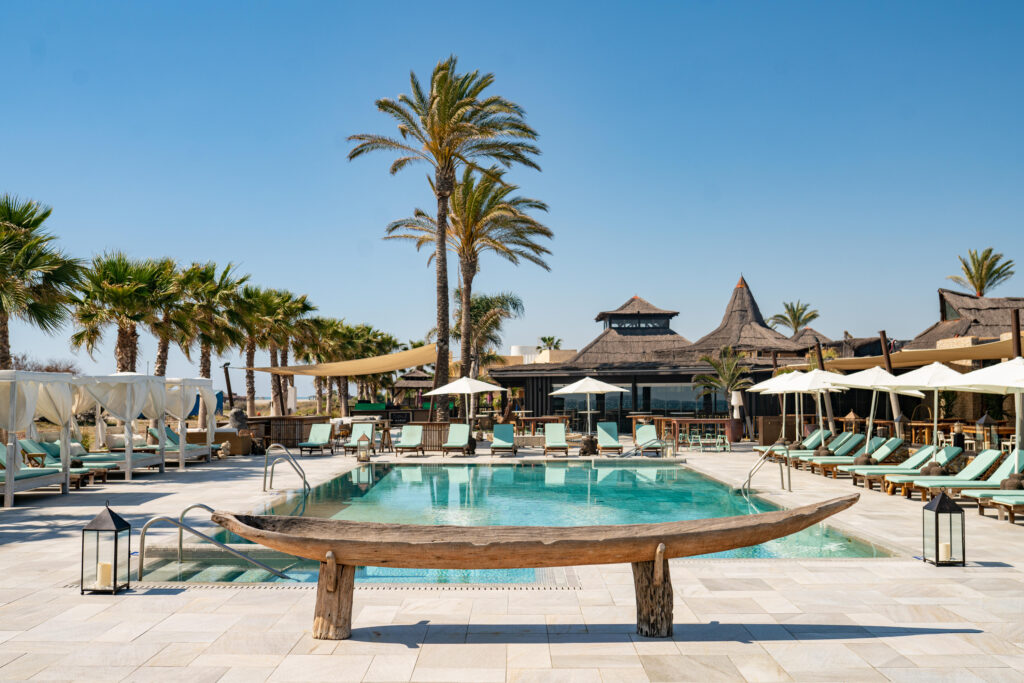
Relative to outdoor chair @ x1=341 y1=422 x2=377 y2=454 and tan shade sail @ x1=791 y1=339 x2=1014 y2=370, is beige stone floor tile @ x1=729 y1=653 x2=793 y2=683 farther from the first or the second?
outdoor chair @ x1=341 y1=422 x2=377 y2=454

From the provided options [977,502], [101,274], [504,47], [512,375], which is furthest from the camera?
[512,375]

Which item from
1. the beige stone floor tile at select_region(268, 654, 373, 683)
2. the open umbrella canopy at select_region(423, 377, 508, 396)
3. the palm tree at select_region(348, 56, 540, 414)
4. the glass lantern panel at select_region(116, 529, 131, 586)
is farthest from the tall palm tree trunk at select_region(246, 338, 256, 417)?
the beige stone floor tile at select_region(268, 654, 373, 683)

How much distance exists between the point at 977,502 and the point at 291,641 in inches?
354

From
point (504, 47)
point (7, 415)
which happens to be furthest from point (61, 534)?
point (504, 47)

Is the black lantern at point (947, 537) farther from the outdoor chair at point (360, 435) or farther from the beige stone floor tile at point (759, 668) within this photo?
the outdoor chair at point (360, 435)

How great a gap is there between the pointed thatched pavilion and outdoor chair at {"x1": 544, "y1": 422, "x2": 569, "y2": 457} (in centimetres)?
634

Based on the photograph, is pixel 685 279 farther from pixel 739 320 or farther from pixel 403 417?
pixel 403 417

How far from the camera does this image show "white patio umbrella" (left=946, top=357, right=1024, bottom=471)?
319 inches

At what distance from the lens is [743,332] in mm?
26531

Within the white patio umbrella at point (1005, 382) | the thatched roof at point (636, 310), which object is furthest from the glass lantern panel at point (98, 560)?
the thatched roof at point (636, 310)

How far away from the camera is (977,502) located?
8.80 metres

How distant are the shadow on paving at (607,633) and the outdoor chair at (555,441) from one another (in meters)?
11.9

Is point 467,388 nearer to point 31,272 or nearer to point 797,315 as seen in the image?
point 31,272

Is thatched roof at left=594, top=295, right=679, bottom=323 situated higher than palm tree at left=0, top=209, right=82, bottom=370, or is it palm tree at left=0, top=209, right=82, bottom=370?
thatched roof at left=594, top=295, right=679, bottom=323
